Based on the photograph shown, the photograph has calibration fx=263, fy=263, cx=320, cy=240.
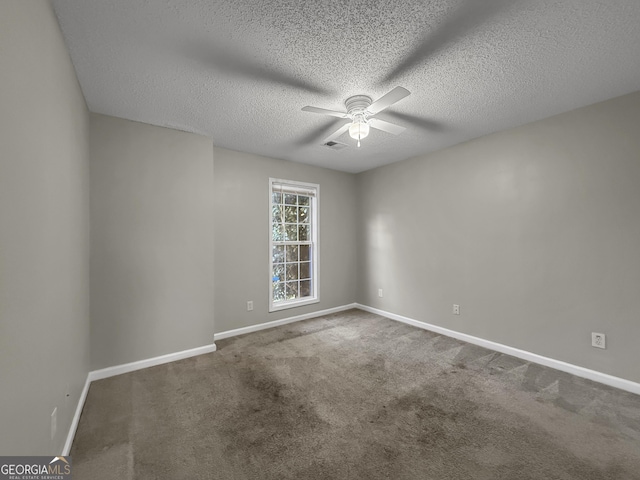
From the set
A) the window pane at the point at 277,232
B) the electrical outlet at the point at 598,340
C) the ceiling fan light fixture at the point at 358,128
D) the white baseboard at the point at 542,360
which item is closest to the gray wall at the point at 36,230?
the ceiling fan light fixture at the point at 358,128

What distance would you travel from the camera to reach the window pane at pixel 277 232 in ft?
13.3

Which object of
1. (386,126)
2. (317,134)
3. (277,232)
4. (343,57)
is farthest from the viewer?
(277,232)

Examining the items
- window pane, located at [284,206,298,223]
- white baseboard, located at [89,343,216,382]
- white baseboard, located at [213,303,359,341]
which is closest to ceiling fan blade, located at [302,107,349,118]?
window pane, located at [284,206,298,223]

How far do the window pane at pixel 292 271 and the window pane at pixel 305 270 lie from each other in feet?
0.32

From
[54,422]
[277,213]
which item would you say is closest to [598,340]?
[277,213]

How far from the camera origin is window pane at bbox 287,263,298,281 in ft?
13.9

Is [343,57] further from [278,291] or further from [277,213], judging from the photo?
[278,291]

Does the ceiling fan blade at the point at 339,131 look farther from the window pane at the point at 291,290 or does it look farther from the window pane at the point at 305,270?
the window pane at the point at 291,290

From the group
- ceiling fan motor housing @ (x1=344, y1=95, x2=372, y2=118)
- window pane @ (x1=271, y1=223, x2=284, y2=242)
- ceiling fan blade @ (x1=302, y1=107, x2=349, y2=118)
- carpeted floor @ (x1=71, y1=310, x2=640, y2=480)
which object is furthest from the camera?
window pane @ (x1=271, y1=223, x2=284, y2=242)

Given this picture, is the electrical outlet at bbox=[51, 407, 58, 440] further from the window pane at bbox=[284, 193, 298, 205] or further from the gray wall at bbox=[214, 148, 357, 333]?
the window pane at bbox=[284, 193, 298, 205]

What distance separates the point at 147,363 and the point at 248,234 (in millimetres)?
1842

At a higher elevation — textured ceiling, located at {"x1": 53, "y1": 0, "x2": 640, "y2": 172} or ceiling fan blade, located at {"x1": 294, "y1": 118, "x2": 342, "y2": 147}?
ceiling fan blade, located at {"x1": 294, "y1": 118, "x2": 342, "y2": 147}

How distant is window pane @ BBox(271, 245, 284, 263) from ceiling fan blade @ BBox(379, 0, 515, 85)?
2873 millimetres

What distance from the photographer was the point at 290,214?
4230 mm
